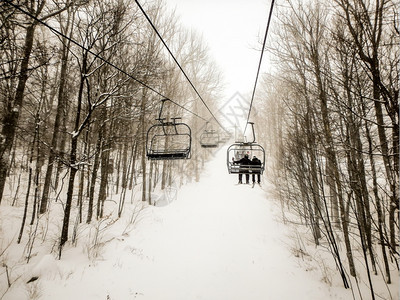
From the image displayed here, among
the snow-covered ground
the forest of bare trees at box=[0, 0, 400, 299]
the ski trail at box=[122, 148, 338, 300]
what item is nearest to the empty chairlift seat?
the forest of bare trees at box=[0, 0, 400, 299]

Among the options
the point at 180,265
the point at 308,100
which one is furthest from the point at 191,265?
the point at 308,100

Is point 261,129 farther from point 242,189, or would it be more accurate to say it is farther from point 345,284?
point 345,284

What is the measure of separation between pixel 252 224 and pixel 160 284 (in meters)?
7.15

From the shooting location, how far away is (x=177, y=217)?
38.4 ft

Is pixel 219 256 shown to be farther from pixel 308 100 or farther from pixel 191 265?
pixel 308 100

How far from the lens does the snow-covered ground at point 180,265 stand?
18.0 feet

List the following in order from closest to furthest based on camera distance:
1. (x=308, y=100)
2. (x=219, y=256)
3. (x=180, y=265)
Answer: (x=308, y=100) → (x=180, y=265) → (x=219, y=256)

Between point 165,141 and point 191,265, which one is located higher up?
point 165,141

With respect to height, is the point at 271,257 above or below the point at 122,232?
below

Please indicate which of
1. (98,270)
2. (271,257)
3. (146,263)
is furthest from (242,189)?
(98,270)

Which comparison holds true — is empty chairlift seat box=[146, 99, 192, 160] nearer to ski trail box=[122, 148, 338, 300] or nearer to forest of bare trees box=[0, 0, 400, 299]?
forest of bare trees box=[0, 0, 400, 299]

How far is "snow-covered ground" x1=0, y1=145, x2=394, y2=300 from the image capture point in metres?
5.49

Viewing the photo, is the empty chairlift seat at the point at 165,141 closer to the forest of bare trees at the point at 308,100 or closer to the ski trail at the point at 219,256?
the forest of bare trees at the point at 308,100

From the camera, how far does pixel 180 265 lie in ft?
24.1
